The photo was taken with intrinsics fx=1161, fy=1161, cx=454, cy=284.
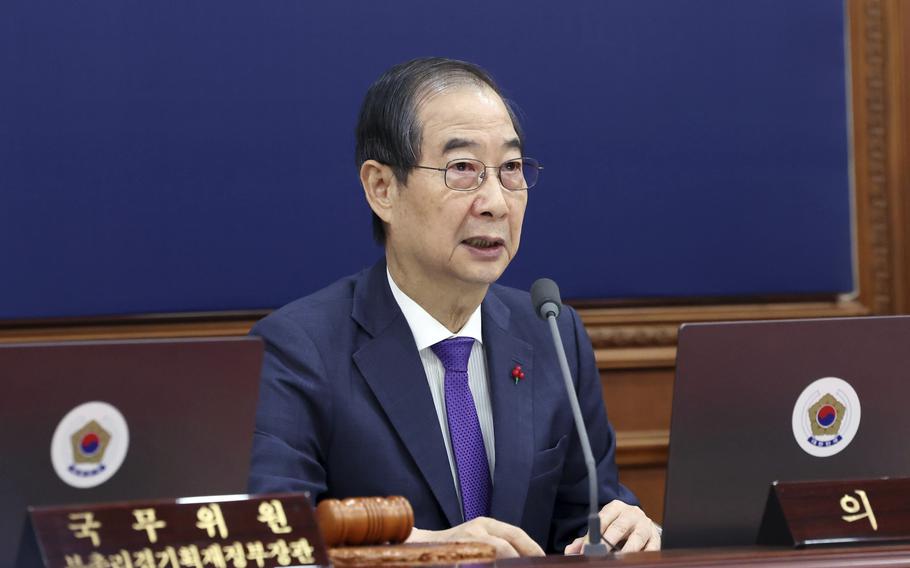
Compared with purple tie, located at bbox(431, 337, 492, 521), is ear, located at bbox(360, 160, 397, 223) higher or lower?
higher

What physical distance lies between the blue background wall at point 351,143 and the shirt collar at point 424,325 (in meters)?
0.64

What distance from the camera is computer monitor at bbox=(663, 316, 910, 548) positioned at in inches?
54.7

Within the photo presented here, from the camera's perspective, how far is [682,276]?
9.02 ft

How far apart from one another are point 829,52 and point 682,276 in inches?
25.5

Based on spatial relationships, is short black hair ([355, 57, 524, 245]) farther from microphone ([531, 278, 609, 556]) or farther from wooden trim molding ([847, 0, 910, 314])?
wooden trim molding ([847, 0, 910, 314])

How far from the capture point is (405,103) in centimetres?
194

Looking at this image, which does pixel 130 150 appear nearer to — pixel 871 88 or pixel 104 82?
pixel 104 82

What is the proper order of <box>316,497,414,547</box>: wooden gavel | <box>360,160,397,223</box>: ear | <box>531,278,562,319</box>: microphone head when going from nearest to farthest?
<box>316,497,414,547</box>: wooden gavel → <box>531,278,562,319</box>: microphone head → <box>360,160,397,223</box>: ear

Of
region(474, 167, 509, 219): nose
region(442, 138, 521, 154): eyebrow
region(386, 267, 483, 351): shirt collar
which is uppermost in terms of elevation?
region(442, 138, 521, 154): eyebrow

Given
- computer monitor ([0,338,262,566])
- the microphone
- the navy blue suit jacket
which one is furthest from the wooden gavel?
the navy blue suit jacket

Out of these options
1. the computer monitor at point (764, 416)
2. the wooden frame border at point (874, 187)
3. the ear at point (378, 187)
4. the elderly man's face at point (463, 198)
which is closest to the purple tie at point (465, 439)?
the elderly man's face at point (463, 198)

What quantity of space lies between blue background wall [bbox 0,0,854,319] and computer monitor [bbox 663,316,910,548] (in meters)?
1.28

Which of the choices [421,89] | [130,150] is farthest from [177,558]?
[130,150]

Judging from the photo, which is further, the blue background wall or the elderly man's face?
the blue background wall
